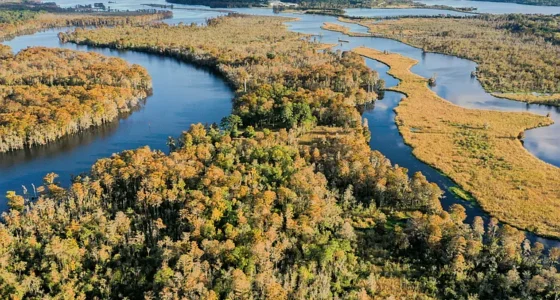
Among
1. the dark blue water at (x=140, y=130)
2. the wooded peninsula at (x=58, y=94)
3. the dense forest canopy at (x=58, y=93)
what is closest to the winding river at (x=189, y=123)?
the dark blue water at (x=140, y=130)

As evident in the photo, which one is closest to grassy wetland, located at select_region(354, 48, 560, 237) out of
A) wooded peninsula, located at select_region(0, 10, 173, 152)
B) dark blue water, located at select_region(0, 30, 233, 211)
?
dark blue water, located at select_region(0, 30, 233, 211)

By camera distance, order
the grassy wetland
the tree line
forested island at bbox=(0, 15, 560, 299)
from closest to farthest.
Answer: forested island at bbox=(0, 15, 560, 299), the grassy wetland, the tree line

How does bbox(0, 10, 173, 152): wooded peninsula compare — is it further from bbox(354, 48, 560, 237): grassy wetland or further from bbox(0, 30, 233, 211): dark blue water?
bbox(354, 48, 560, 237): grassy wetland

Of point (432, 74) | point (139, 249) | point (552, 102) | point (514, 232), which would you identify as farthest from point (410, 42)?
point (139, 249)

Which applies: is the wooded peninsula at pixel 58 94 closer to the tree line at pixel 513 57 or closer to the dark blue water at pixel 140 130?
the dark blue water at pixel 140 130

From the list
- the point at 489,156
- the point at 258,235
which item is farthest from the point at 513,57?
the point at 258,235

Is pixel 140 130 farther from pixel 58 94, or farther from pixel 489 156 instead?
pixel 489 156
